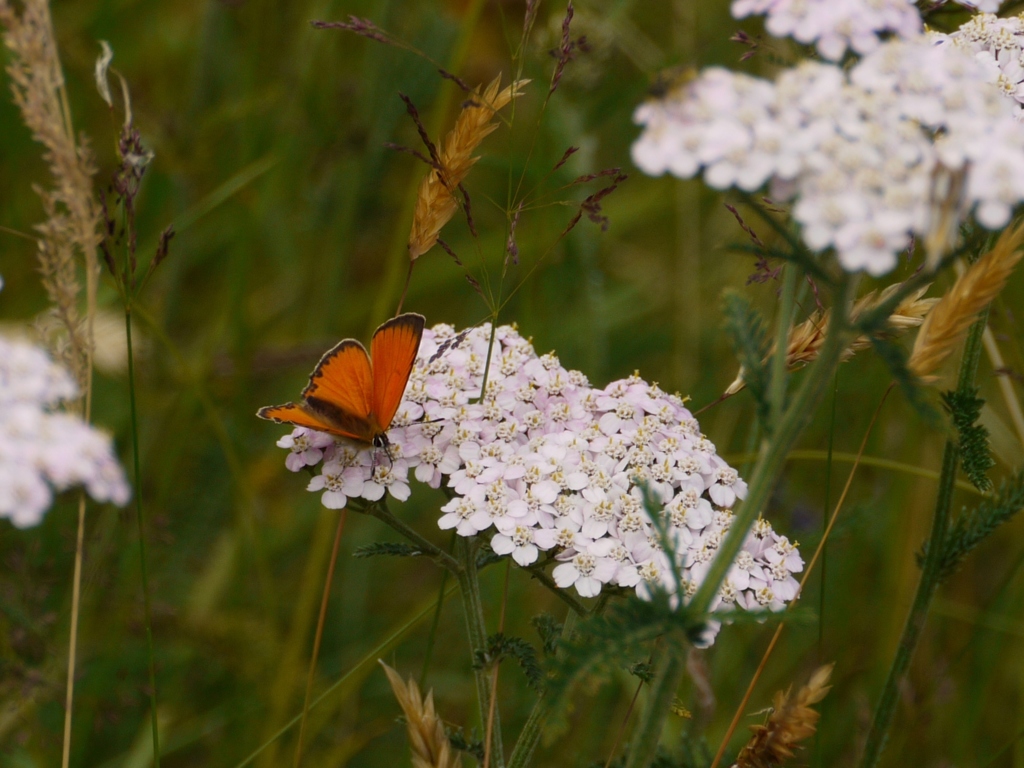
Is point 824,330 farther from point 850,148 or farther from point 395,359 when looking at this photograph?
point 395,359

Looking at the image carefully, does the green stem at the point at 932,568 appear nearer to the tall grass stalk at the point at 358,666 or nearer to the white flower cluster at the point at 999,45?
the white flower cluster at the point at 999,45

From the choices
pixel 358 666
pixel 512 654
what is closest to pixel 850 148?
pixel 512 654

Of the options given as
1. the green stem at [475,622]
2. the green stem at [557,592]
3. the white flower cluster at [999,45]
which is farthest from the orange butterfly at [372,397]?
the white flower cluster at [999,45]

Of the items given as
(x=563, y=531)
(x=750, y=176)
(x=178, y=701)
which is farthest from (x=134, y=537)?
(x=750, y=176)

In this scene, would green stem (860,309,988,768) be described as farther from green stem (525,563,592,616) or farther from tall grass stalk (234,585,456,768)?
tall grass stalk (234,585,456,768)

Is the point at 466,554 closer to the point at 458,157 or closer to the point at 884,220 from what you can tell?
the point at 458,157

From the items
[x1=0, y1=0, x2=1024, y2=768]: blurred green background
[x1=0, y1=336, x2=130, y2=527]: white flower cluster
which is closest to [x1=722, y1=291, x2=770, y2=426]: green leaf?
[x1=0, y1=336, x2=130, y2=527]: white flower cluster

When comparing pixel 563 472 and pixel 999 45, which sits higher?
pixel 999 45
